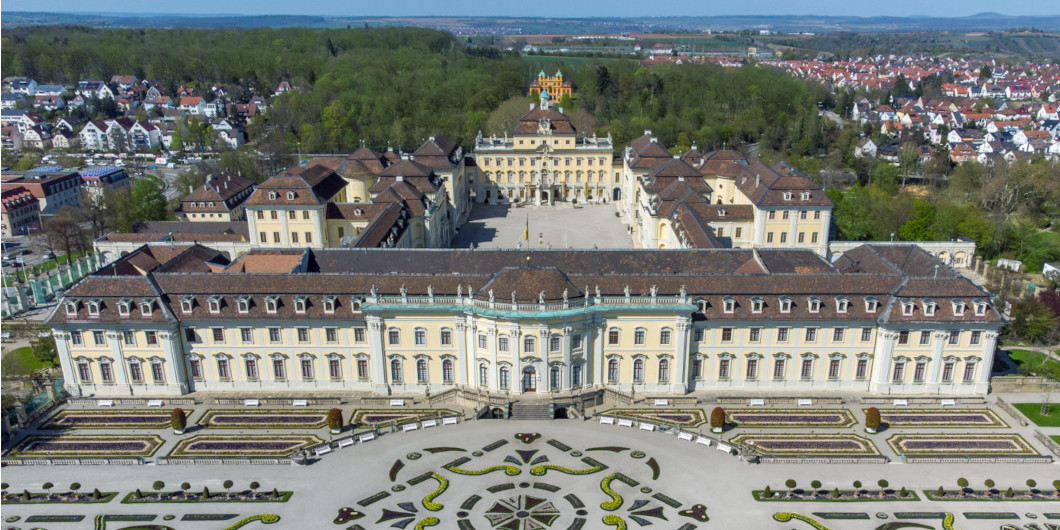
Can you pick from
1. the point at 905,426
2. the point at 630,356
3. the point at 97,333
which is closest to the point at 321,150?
the point at 97,333

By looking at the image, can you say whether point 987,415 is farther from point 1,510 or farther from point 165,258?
point 165,258

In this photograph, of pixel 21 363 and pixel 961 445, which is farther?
pixel 21 363

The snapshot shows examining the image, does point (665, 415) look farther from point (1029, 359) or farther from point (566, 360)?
point (1029, 359)

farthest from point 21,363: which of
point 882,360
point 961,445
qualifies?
point 961,445

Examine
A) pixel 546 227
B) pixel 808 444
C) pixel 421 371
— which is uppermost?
pixel 421 371

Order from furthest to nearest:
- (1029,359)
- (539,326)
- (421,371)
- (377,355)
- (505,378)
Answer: (1029,359), (421,371), (377,355), (505,378), (539,326)

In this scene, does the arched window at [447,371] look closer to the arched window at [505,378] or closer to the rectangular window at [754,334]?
the arched window at [505,378]

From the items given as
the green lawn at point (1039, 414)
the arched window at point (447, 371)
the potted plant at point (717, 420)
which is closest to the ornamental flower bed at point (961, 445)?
the green lawn at point (1039, 414)
